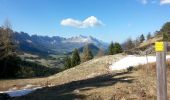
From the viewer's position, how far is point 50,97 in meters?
18.3

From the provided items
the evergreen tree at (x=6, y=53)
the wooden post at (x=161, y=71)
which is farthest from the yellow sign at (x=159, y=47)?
the evergreen tree at (x=6, y=53)

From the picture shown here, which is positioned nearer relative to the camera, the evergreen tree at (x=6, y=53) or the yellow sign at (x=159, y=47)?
the yellow sign at (x=159, y=47)

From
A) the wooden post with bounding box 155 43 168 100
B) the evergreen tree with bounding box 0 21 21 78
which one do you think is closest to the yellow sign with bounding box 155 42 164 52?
the wooden post with bounding box 155 43 168 100

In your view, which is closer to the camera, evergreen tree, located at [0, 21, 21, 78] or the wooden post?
the wooden post

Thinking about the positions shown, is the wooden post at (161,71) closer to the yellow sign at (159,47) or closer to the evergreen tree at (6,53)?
the yellow sign at (159,47)

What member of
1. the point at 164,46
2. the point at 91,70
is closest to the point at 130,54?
the point at 91,70

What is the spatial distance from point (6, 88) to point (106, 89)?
26516 millimetres

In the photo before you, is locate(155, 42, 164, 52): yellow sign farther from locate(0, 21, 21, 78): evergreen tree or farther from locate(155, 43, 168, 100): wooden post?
locate(0, 21, 21, 78): evergreen tree

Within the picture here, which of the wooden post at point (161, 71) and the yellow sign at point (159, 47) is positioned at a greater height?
the yellow sign at point (159, 47)

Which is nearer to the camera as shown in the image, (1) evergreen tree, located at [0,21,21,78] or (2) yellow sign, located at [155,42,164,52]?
(2) yellow sign, located at [155,42,164,52]

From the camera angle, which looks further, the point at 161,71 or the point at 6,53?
the point at 6,53

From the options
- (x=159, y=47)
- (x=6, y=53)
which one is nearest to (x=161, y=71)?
(x=159, y=47)

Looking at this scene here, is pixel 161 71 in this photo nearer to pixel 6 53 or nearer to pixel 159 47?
pixel 159 47

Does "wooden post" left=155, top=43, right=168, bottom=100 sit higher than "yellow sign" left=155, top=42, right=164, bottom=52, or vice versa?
"yellow sign" left=155, top=42, right=164, bottom=52
